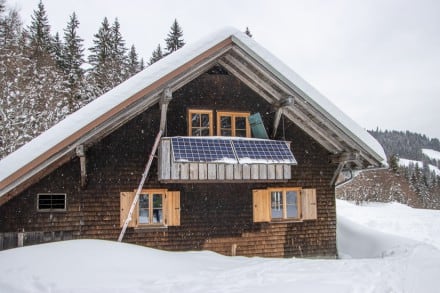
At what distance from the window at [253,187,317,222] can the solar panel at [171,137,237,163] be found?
6.59 feet

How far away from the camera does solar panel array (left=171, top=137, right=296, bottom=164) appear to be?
31.6 ft

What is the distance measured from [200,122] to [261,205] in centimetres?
330

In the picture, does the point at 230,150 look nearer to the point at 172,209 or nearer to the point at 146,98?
the point at 172,209

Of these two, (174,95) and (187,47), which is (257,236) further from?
(187,47)

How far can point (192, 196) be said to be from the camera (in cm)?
1066

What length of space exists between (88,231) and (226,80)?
6.18 meters

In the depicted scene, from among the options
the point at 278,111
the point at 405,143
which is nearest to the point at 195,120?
the point at 278,111

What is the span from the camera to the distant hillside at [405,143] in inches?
5866

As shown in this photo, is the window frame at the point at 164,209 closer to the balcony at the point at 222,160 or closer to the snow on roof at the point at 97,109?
the balcony at the point at 222,160

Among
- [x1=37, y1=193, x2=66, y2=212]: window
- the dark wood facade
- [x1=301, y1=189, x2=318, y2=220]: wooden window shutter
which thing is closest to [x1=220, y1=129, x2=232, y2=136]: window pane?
the dark wood facade

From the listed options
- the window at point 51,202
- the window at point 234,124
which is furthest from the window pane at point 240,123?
the window at point 51,202

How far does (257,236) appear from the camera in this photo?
11164 millimetres

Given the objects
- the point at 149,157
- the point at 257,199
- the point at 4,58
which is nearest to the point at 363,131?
the point at 257,199

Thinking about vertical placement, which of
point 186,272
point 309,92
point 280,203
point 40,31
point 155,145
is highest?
point 40,31
